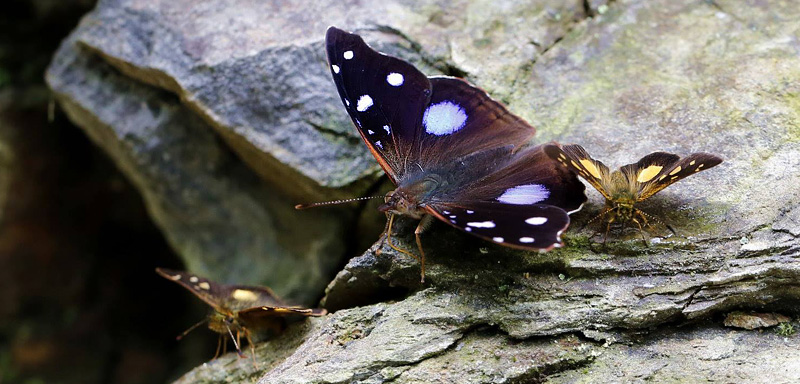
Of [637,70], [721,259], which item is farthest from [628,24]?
[721,259]

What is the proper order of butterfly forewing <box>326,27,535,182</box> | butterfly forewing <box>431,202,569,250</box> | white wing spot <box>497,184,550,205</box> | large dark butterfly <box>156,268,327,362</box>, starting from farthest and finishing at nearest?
1. large dark butterfly <box>156,268,327,362</box>
2. butterfly forewing <box>326,27,535,182</box>
3. white wing spot <box>497,184,550,205</box>
4. butterfly forewing <box>431,202,569,250</box>

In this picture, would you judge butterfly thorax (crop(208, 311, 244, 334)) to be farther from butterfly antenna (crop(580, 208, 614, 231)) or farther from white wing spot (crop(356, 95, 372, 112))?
butterfly antenna (crop(580, 208, 614, 231))

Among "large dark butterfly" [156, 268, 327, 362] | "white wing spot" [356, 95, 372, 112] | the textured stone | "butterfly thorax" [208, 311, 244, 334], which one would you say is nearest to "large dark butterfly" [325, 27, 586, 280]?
"white wing spot" [356, 95, 372, 112]

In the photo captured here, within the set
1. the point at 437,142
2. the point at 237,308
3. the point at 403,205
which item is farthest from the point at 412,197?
the point at 237,308

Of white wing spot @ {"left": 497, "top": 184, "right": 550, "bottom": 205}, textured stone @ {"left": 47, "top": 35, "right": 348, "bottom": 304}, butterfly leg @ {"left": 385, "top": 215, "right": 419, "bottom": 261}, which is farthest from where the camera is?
textured stone @ {"left": 47, "top": 35, "right": 348, "bottom": 304}

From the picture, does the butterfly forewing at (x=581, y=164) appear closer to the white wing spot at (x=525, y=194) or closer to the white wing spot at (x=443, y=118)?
the white wing spot at (x=525, y=194)

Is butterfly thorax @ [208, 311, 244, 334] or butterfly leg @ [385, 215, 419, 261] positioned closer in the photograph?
butterfly leg @ [385, 215, 419, 261]

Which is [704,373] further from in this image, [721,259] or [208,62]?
[208,62]
